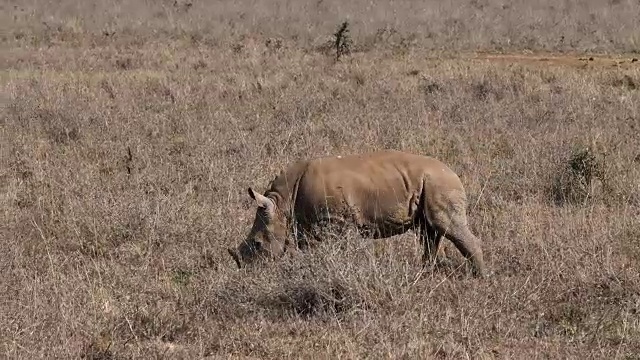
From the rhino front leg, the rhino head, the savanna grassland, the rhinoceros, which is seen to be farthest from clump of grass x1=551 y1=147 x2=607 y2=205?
the rhino head

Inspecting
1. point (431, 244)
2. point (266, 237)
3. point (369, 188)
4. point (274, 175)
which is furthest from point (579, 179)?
point (266, 237)

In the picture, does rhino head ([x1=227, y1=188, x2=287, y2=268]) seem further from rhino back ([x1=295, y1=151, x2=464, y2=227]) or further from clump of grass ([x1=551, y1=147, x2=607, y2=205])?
clump of grass ([x1=551, y1=147, x2=607, y2=205])

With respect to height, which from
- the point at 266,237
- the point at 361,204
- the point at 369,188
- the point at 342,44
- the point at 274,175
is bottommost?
the point at 274,175

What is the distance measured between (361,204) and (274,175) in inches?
135

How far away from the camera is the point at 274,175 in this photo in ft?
31.3

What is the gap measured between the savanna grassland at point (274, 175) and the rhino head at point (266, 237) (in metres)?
0.15

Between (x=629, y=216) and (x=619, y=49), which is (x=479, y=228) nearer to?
(x=629, y=216)

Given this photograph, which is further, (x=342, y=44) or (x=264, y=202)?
(x=342, y=44)

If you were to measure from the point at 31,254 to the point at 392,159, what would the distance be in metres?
3.09

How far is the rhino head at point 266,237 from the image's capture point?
6.12m

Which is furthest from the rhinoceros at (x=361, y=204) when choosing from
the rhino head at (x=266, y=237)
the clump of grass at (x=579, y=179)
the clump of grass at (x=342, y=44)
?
the clump of grass at (x=342, y=44)

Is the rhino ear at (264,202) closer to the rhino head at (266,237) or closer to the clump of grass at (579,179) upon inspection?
the rhino head at (266,237)

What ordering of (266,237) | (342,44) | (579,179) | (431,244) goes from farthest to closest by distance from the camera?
1. (342,44)
2. (579,179)
3. (431,244)
4. (266,237)

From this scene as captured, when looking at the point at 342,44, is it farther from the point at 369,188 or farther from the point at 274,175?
the point at 369,188
